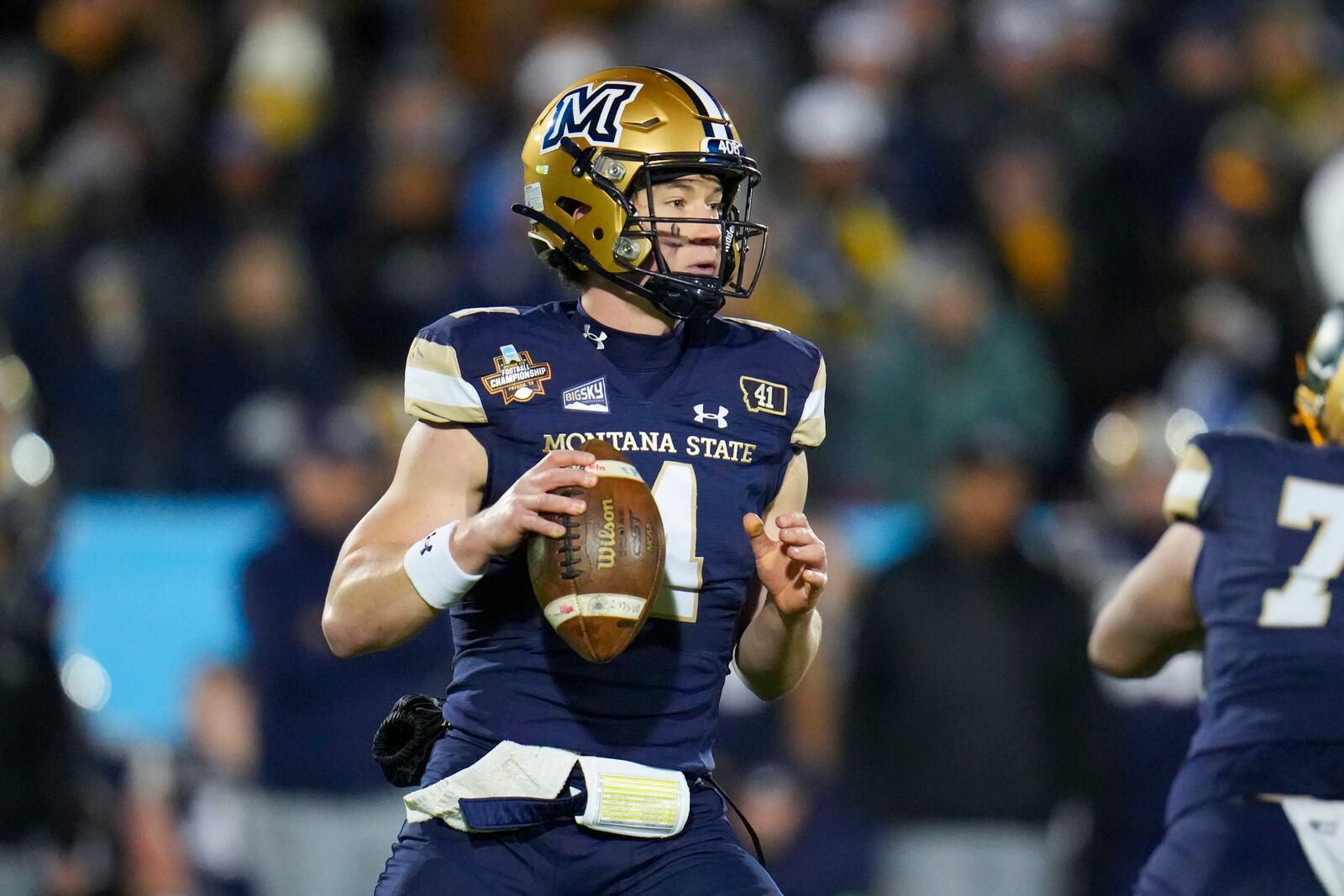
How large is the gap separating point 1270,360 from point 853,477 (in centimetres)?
185

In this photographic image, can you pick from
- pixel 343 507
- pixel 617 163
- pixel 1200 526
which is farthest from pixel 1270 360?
pixel 617 163

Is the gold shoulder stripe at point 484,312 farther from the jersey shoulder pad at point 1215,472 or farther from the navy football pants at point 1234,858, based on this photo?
the navy football pants at point 1234,858

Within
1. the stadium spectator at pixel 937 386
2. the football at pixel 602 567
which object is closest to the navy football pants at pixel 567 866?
the football at pixel 602 567

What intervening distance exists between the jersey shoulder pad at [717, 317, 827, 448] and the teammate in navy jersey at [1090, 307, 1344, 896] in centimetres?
81

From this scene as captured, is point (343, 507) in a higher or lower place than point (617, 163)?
lower

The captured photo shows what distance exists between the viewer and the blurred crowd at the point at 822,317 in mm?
6875

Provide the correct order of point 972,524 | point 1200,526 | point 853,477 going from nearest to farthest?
point 1200,526, point 972,524, point 853,477

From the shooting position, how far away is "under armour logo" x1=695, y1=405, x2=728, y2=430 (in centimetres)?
357

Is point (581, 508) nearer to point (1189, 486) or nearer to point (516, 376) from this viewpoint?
point (516, 376)

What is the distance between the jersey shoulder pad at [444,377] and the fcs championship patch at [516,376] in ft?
0.12

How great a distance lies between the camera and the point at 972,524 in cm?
694

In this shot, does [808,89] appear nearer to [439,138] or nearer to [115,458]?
[439,138]

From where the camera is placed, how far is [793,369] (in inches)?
147

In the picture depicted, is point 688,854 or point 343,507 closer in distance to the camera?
point 688,854
